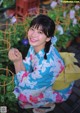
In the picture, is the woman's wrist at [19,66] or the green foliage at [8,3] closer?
the woman's wrist at [19,66]

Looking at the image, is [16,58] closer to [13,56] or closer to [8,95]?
[13,56]

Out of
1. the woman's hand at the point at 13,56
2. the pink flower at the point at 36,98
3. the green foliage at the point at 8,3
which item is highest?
the green foliage at the point at 8,3

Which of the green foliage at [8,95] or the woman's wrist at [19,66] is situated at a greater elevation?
the woman's wrist at [19,66]

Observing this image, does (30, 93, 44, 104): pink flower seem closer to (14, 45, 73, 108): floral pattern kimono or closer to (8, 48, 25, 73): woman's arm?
(14, 45, 73, 108): floral pattern kimono

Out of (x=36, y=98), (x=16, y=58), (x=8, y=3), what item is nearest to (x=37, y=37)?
(x=16, y=58)

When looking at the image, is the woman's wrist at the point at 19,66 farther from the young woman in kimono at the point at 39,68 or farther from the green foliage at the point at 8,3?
the green foliage at the point at 8,3

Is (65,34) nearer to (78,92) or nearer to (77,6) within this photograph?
(77,6)

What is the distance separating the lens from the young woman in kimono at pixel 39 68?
10.2 feet

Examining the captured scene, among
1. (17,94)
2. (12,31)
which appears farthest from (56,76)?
(12,31)

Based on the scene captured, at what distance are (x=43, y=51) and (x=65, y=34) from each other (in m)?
1.68

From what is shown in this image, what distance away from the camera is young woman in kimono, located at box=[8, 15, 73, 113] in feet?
10.2

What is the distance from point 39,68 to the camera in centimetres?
322

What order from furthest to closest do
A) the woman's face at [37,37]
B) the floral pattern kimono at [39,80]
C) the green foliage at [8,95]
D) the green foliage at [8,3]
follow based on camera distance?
the green foliage at [8,3], the green foliage at [8,95], the floral pattern kimono at [39,80], the woman's face at [37,37]

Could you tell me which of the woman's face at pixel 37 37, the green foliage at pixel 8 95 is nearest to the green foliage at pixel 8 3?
the green foliage at pixel 8 95
